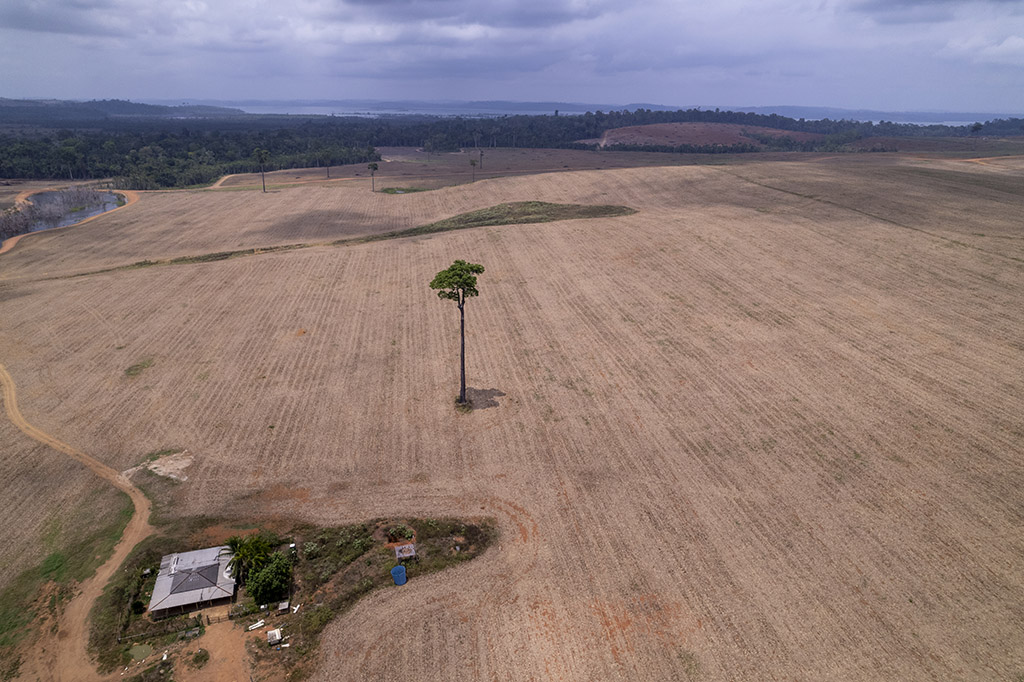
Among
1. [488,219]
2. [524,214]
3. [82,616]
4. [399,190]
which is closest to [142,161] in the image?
[399,190]

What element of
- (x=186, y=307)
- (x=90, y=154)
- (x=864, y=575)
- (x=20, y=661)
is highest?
(x=90, y=154)

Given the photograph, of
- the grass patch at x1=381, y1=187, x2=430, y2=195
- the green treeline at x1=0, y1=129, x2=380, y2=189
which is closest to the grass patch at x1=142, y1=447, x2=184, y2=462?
the grass patch at x1=381, y1=187, x2=430, y2=195

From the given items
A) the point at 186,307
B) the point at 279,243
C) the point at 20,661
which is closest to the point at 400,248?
the point at 279,243

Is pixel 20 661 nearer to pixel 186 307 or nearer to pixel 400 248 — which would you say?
pixel 186 307

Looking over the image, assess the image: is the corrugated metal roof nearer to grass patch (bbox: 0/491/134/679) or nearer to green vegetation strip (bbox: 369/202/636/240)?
grass patch (bbox: 0/491/134/679)

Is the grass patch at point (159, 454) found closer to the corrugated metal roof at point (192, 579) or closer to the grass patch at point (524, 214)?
the corrugated metal roof at point (192, 579)

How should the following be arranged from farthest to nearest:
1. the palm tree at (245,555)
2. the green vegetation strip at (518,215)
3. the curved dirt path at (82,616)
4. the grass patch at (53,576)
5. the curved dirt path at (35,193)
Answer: the green vegetation strip at (518,215), the curved dirt path at (35,193), the palm tree at (245,555), the grass patch at (53,576), the curved dirt path at (82,616)

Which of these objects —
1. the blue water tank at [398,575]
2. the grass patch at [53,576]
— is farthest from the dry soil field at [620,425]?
the grass patch at [53,576]
